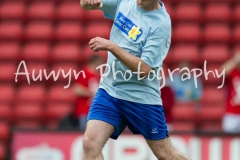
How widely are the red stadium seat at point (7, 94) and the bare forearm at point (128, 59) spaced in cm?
514

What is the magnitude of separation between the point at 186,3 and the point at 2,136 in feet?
11.6

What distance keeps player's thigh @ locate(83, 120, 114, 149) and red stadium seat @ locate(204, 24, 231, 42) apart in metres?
5.63

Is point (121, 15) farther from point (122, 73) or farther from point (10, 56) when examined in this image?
point (10, 56)

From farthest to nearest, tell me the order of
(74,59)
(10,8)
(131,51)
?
(10,8) → (74,59) → (131,51)

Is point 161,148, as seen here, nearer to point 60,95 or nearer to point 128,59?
point 128,59

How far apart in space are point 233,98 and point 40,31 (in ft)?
11.5

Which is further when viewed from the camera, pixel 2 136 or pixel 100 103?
pixel 2 136

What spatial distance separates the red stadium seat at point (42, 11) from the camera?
10680 mm

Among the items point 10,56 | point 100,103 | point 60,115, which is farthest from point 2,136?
point 100,103

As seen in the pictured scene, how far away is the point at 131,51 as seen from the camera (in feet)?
15.7

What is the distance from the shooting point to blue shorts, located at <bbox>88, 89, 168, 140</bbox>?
15.9 feet

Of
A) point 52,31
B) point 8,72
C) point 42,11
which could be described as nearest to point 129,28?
point 8,72

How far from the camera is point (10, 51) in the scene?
33.6ft

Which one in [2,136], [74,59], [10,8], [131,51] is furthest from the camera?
[10,8]
